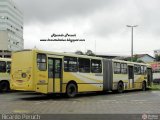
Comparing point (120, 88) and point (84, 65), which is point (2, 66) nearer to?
point (84, 65)

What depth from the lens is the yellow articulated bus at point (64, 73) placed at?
2130 cm

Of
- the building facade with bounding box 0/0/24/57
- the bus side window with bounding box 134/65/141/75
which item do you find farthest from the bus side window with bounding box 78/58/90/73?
the building facade with bounding box 0/0/24/57

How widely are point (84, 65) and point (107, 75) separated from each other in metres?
3.53

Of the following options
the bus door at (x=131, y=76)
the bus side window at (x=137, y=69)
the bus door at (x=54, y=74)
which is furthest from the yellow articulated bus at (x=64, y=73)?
the bus side window at (x=137, y=69)

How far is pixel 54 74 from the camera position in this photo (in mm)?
22531

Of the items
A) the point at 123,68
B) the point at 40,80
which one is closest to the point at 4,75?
the point at 40,80

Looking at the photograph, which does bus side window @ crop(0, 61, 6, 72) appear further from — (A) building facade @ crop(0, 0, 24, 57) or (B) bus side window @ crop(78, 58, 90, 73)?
(A) building facade @ crop(0, 0, 24, 57)

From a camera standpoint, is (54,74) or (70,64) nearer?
(54,74)

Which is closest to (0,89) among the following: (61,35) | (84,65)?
(84,65)

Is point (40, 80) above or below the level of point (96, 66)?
below

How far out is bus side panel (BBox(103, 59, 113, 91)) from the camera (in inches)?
1123

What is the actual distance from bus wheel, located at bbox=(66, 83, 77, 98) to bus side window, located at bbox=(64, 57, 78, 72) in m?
0.91

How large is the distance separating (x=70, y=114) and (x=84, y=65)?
12006mm

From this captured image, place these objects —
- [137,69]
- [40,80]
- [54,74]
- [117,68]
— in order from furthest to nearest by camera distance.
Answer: [137,69]
[117,68]
[54,74]
[40,80]
